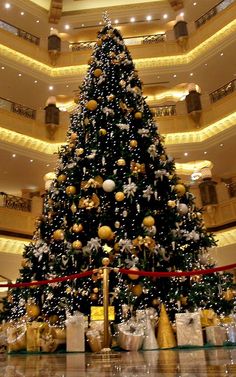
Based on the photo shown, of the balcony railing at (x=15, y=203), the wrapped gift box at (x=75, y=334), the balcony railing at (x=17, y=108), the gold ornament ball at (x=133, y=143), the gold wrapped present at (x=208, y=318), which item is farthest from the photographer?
the balcony railing at (x=17, y=108)

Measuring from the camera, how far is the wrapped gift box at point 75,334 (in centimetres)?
462

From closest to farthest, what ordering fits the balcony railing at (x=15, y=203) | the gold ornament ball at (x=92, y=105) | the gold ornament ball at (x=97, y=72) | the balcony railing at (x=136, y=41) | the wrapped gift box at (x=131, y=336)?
the wrapped gift box at (x=131, y=336) < the gold ornament ball at (x=92, y=105) < the gold ornament ball at (x=97, y=72) < the balcony railing at (x=15, y=203) < the balcony railing at (x=136, y=41)

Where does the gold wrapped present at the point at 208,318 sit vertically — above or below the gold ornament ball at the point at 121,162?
below

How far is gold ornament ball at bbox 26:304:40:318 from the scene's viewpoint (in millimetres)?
5422

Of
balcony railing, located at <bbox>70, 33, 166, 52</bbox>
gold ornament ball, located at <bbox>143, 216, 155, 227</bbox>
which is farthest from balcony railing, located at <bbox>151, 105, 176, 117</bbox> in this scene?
gold ornament ball, located at <bbox>143, 216, 155, 227</bbox>

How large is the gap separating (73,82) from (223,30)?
260 inches

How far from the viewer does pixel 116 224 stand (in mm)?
5352

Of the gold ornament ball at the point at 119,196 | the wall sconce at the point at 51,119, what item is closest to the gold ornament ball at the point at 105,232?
the gold ornament ball at the point at 119,196

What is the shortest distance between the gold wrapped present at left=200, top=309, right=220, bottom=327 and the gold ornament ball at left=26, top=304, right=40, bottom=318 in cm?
230

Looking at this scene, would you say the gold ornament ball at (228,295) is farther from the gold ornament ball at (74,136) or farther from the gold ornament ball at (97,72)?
the gold ornament ball at (97,72)

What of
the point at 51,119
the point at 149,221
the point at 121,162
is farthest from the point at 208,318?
the point at 51,119

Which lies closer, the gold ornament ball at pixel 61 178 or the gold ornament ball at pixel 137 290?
the gold ornament ball at pixel 137 290

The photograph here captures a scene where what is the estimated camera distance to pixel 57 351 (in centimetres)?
483

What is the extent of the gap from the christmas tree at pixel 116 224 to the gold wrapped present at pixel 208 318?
0.76 feet
